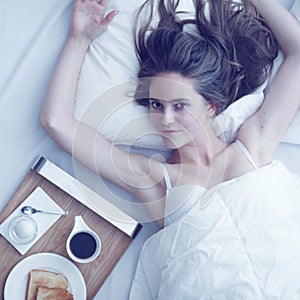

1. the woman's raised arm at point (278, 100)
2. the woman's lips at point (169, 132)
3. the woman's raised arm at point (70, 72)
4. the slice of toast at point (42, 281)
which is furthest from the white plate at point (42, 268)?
the woman's raised arm at point (278, 100)

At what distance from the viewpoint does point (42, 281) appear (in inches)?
45.2

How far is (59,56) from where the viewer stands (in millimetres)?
1286

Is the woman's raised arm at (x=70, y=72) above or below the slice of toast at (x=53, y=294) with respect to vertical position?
above

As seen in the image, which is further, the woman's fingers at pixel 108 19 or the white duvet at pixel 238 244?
the woman's fingers at pixel 108 19

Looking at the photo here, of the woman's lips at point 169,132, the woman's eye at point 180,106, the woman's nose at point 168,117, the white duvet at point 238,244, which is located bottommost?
the white duvet at point 238,244

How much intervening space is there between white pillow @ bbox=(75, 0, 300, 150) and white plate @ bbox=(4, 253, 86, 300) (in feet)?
1.00

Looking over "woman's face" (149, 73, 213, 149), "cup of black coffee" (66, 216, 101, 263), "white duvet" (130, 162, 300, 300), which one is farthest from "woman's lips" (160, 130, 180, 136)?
"cup of black coffee" (66, 216, 101, 263)

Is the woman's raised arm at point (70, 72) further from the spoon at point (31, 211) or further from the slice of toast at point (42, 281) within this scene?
the slice of toast at point (42, 281)

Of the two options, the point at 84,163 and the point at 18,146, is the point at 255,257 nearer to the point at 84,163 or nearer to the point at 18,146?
the point at 84,163

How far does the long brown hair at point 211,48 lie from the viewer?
1158mm

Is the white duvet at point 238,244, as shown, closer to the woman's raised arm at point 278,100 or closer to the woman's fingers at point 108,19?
the woman's raised arm at point 278,100

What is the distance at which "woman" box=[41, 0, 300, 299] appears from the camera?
108 cm

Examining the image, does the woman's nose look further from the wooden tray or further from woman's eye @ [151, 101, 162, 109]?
the wooden tray

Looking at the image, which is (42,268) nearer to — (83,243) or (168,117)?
(83,243)
